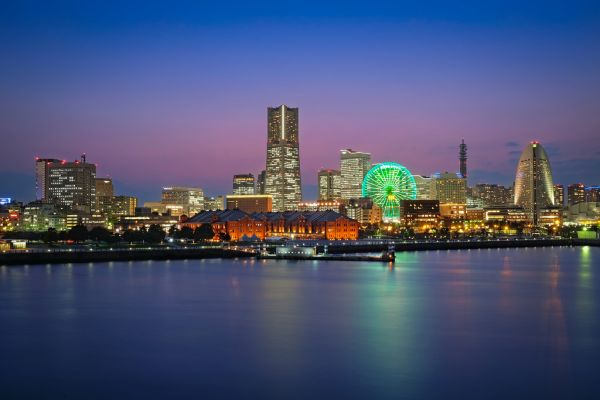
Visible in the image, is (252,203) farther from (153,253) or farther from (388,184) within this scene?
(153,253)

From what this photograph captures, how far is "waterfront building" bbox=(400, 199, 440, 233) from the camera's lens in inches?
6107

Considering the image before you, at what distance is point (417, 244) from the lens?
96688 millimetres

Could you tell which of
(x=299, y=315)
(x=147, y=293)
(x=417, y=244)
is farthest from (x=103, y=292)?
(x=417, y=244)

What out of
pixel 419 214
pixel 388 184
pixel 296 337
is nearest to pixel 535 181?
pixel 419 214

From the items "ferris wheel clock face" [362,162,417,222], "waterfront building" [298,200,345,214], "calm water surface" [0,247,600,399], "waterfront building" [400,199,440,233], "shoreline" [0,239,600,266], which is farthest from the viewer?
"waterfront building" [298,200,345,214]

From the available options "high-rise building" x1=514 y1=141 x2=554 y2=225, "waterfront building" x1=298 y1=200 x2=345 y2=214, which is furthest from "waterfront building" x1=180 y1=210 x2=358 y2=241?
"high-rise building" x1=514 y1=141 x2=554 y2=225

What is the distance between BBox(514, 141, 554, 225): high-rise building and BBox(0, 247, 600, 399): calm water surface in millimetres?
145162

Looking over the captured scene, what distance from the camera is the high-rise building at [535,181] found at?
189 metres

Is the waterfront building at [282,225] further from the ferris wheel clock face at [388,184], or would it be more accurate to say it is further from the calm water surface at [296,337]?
the calm water surface at [296,337]

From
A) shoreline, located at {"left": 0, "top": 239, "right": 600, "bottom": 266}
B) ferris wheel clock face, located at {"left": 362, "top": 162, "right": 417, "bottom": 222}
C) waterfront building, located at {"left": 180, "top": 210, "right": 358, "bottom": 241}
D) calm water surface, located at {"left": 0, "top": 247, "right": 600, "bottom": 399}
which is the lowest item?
calm water surface, located at {"left": 0, "top": 247, "right": 600, "bottom": 399}

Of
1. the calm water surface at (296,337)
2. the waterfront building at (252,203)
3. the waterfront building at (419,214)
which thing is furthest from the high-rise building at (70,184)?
the calm water surface at (296,337)

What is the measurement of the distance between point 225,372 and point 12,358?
7063 mm

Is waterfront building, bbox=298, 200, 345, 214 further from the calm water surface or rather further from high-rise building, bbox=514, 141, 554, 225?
the calm water surface

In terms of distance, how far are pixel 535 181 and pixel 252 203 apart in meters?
73.3
